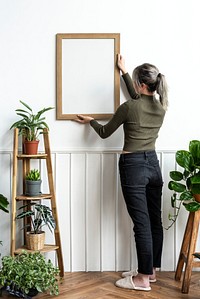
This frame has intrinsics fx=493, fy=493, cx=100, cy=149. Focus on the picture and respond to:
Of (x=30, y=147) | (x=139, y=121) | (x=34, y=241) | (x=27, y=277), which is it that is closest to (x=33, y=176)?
(x=30, y=147)

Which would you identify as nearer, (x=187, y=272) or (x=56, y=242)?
(x=187, y=272)

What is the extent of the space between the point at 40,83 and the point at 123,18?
30.0 inches

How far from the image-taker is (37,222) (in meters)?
3.39

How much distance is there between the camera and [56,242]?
135 inches

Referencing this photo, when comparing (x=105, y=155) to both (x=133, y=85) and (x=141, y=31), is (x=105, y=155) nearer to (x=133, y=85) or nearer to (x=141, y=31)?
(x=133, y=85)

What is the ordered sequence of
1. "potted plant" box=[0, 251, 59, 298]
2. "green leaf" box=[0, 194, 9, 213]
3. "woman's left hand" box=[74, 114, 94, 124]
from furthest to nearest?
1. "woman's left hand" box=[74, 114, 94, 124]
2. "green leaf" box=[0, 194, 9, 213]
3. "potted plant" box=[0, 251, 59, 298]

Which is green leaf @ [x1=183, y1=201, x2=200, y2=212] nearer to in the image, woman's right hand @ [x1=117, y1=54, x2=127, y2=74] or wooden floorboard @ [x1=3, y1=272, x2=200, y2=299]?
wooden floorboard @ [x1=3, y1=272, x2=200, y2=299]

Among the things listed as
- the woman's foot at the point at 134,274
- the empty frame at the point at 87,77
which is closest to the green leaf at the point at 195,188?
the woman's foot at the point at 134,274

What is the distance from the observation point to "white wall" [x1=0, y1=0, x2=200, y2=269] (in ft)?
11.6

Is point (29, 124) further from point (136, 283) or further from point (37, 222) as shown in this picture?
point (136, 283)

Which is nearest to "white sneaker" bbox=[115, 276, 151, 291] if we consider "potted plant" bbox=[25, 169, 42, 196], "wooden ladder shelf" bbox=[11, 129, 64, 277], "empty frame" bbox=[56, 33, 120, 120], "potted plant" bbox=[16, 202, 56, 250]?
"wooden ladder shelf" bbox=[11, 129, 64, 277]

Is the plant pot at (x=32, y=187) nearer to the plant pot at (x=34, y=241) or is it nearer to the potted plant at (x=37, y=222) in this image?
the potted plant at (x=37, y=222)

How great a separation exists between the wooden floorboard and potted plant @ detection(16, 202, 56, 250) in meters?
0.33

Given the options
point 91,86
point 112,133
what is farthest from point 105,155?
point 91,86
